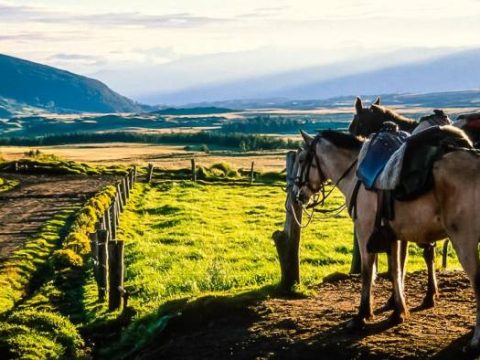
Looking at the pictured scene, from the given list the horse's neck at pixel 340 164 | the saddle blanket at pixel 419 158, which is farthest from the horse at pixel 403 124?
the saddle blanket at pixel 419 158

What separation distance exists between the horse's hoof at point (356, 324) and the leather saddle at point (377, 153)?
1.83 m

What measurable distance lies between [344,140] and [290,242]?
2.49 m

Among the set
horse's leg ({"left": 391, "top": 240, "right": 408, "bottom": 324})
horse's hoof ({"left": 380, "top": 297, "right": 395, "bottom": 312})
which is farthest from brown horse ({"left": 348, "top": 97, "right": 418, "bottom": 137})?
horse's hoof ({"left": 380, "top": 297, "right": 395, "bottom": 312})

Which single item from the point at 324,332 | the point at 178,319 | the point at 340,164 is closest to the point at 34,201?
the point at 178,319

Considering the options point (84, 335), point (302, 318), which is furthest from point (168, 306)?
point (302, 318)

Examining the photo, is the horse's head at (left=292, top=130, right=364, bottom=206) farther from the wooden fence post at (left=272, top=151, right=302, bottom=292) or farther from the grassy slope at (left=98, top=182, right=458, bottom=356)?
the grassy slope at (left=98, top=182, right=458, bottom=356)

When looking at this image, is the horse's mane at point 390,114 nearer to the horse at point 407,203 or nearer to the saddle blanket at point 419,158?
the horse at point 407,203

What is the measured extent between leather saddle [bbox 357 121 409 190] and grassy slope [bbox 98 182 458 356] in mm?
3707

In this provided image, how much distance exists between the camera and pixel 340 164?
10.7 meters

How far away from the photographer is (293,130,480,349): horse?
798 cm

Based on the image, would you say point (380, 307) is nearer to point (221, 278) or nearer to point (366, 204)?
point (366, 204)

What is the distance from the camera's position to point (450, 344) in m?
8.49

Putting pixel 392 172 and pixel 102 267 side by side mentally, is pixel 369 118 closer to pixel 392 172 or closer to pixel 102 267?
pixel 392 172

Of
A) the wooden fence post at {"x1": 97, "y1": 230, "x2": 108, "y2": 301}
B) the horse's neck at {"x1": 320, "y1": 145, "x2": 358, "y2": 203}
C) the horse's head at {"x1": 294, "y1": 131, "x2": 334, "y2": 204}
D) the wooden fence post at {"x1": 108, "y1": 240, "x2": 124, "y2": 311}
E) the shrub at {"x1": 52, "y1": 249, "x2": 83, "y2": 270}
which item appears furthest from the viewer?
the shrub at {"x1": 52, "y1": 249, "x2": 83, "y2": 270}
